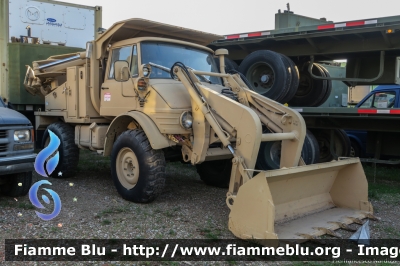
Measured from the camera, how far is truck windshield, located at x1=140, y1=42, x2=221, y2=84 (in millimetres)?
6465

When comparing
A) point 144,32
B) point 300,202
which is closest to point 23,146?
point 144,32

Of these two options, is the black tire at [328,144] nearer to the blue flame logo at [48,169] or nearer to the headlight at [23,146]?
the blue flame logo at [48,169]

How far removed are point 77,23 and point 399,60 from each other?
764cm

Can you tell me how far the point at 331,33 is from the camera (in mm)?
8242

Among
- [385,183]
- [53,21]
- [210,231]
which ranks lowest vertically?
[385,183]

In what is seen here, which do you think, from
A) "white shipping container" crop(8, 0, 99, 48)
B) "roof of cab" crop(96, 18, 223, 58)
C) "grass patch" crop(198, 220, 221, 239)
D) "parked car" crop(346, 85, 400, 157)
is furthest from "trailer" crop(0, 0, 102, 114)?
"parked car" crop(346, 85, 400, 157)

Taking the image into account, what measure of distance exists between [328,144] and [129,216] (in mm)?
5435

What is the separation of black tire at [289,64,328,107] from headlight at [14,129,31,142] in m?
6.47

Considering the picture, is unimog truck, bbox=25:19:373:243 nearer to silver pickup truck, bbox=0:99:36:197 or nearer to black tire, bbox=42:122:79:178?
black tire, bbox=42:122:79:178

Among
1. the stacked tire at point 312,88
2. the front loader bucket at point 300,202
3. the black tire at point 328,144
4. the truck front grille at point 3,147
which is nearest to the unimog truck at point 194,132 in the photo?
the front loader bucket at point 300,202

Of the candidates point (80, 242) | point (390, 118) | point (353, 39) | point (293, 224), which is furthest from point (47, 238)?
point (353, 39)

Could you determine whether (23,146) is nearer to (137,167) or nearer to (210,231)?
(137,167)

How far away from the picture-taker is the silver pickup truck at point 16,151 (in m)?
5.65

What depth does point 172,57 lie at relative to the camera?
667cm
